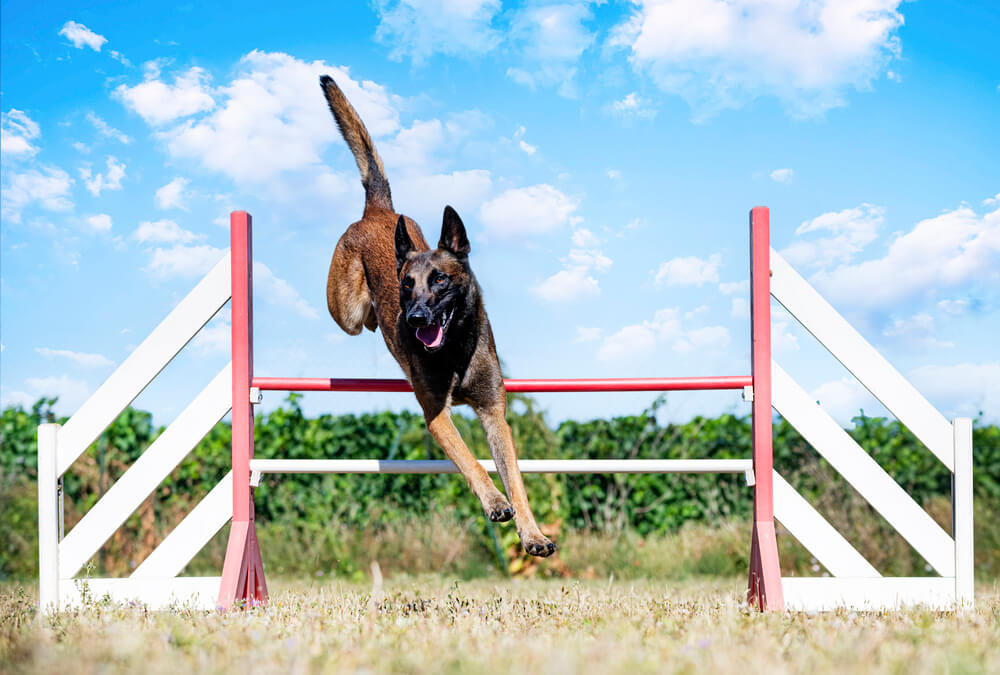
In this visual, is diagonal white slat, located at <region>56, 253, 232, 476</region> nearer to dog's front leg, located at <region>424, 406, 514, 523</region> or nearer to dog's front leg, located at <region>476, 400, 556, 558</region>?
dog's front leg, located at <region>424, 406, 514, 523</region>


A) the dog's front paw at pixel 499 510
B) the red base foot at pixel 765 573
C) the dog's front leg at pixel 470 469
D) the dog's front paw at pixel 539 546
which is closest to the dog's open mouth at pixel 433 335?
the dog's front leg at pixel 470 469

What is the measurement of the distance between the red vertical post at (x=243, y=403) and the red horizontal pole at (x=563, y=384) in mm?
175

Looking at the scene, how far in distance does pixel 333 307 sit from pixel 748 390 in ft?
7.96

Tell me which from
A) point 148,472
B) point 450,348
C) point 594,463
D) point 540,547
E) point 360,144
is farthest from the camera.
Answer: point 360,144

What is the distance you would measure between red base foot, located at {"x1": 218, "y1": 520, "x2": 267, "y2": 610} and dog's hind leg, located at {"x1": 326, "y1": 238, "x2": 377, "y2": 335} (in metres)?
1.32

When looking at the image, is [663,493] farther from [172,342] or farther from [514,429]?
Answer: [172,342]

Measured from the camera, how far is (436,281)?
396 centimetres

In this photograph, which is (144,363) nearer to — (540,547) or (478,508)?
(540,547)

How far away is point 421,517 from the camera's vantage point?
8.68 m

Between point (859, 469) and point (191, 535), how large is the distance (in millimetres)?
3386

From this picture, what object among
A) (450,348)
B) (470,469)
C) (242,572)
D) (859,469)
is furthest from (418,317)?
(859,469)

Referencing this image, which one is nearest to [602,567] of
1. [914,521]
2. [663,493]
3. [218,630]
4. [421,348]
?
[663,493]

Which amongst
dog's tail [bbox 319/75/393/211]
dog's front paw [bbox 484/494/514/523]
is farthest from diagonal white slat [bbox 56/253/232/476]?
dog's front paw [bbox 484/494/514/523]

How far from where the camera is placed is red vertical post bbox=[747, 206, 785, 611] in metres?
4.30
